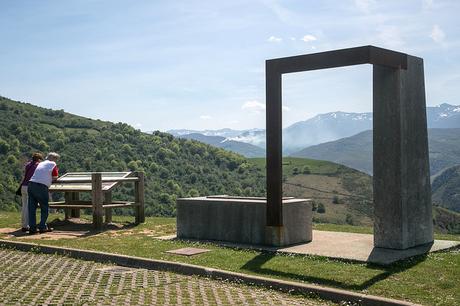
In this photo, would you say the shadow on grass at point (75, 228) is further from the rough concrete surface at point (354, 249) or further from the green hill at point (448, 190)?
the green hill at point (448, 190)

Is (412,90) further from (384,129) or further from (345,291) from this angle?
(345,291)

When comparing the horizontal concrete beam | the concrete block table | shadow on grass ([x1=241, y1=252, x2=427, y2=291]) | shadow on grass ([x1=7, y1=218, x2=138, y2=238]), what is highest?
the horizontal concrete beam

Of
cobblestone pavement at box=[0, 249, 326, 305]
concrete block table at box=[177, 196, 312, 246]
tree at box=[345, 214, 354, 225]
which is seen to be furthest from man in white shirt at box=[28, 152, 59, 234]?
tree at box=[345, 214, 354, 225]

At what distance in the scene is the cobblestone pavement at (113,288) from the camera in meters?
6.57

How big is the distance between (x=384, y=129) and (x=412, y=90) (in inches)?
35.1

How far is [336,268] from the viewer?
8.15m

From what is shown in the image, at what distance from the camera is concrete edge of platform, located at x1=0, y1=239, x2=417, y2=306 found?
6508 millimetres

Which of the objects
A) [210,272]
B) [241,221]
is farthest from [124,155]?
[210,272]

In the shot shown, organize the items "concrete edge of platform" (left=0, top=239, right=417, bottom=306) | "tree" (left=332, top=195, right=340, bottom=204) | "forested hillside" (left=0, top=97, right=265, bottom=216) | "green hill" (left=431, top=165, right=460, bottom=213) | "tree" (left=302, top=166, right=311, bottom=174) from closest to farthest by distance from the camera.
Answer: "concrete edge of platform" (left=0, top=239, right=417, bottom=306), "forested hillside" (left=0, top=97, right=265, bottom=216), "tree" (left=332, top=195, right=340, bottom=204), "tree" (left=302, top=166, right=311, bottom=174), "green hill" (left=431, top=165, right=460, bottom=213)

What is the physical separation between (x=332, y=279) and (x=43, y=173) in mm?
7391

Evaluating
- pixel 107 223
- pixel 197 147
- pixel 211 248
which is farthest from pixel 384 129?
pixel 197 147

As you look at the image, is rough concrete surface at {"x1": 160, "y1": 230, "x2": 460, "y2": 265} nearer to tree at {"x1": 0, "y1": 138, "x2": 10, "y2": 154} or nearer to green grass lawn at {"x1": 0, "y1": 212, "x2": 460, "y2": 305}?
green grass lawn at {"x1": 0, "y1": 212, "x2": 460, "y2": 305}

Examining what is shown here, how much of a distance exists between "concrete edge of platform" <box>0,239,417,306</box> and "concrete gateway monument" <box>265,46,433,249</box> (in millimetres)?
2451

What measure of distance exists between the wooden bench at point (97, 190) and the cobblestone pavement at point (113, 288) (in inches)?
178
